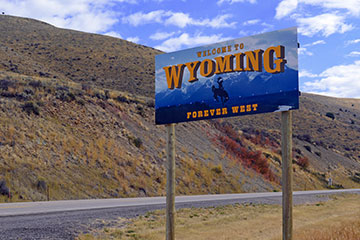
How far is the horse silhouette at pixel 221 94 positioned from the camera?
33.5 feet

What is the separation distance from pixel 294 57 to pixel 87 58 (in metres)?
71.3

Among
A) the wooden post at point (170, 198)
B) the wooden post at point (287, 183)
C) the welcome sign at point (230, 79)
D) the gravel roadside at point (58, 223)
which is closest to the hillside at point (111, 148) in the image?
the gravel roadside at point (58, 223)

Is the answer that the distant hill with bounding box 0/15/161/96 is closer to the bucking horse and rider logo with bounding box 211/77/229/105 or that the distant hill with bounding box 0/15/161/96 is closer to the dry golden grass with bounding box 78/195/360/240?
the dry golden grass with bounding box 78/195/360/240

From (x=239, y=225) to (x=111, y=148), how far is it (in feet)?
63.0

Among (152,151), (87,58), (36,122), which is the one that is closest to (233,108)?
(36,122)

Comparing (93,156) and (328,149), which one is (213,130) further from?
(328,149)

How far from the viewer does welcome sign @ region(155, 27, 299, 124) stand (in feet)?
31.3

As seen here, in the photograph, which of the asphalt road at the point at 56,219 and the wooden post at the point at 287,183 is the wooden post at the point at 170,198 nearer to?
the wooden post at the point at 287,183

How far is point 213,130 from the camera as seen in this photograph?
48.8 metres

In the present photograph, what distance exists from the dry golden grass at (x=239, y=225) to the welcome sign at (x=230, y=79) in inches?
170

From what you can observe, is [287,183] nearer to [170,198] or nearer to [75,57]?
[170,198]

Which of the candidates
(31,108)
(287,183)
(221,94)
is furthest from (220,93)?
(31,108)

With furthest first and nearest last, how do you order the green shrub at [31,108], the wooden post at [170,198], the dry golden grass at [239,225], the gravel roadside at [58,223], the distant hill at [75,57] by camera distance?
the distant hill at [75,57] < the green shrub at [31,108] < the dry golden grass at [239,225] < the gravel roadside at [58,223] < the wooden post at [170,198]

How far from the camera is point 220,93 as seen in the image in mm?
10352
